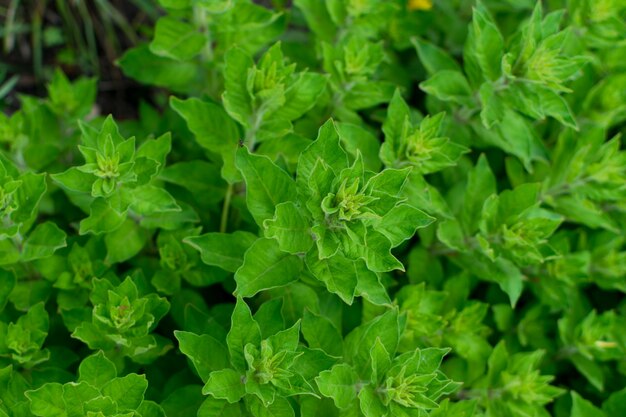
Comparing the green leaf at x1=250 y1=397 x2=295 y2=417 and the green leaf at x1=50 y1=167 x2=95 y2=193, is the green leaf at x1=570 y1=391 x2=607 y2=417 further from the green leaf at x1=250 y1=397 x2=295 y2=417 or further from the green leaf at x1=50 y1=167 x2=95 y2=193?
the green leaf at x1=50 y1=167 x2=95 y2=193

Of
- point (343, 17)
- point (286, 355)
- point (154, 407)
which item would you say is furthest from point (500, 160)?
point (154, 407)

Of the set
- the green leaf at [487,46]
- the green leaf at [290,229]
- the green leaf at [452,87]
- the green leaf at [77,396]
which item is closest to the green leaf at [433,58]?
the green leaf at [452,87]

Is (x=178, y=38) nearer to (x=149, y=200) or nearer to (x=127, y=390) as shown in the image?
(x=149, y=200)

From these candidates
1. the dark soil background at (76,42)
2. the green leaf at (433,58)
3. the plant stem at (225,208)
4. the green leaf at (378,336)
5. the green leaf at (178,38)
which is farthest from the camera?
the dark soil background at (76,42)

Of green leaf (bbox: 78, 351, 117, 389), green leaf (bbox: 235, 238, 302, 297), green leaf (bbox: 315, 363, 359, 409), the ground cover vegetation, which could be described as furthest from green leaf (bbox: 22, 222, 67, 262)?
green leaf (bbox: 315, 363, 359, 409)

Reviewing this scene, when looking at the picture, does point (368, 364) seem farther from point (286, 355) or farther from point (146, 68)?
point (146, 68)

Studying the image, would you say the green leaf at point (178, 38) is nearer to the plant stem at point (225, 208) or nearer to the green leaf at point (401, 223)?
the plant stem at point (225, 208)
